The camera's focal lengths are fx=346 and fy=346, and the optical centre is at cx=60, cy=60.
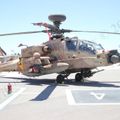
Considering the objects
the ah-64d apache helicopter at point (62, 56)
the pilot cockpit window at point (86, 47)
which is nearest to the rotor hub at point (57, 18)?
the ah-64d apache helicopter at point (62, 56)

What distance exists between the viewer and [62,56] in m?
24.3

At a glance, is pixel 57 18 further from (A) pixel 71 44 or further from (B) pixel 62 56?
(B) pixel 62 56

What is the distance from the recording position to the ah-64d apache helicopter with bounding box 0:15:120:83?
2236 centimetres

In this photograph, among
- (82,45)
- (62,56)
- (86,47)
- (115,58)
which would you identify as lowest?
(62,56)

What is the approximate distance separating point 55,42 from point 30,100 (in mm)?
9564

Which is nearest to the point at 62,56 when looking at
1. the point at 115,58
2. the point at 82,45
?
the point at 82,45

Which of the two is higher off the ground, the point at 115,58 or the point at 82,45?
the point at 82,45

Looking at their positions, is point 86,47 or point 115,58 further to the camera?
point 86,47

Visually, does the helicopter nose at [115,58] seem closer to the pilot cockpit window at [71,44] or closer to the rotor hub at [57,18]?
the pilot cockpit window at [71,44]

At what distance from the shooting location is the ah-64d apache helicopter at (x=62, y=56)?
22361mm

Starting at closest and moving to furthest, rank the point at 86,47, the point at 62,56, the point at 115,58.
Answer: the point at 115,58 < the point at 86,47 < the point at 62,56

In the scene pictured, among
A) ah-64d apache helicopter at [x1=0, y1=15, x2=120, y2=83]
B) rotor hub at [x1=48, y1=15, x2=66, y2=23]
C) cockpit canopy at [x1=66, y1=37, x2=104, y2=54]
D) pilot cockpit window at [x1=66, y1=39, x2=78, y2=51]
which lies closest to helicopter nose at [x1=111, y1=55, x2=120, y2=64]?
ah-64d apache helicopter at [x1=0, y1=15, x2=120, y2=83]

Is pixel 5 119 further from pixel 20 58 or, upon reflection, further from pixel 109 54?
pixel 20 58

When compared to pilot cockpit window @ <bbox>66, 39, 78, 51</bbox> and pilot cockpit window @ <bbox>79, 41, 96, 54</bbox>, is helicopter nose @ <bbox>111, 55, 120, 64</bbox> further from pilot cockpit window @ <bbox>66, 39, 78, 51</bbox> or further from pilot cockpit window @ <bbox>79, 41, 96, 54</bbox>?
pilot cockpit window @ <bbox>66, 39, 78, 51</bbox>
